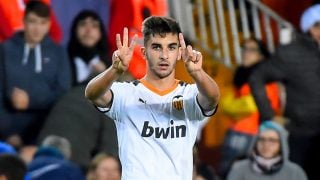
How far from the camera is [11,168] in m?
10.4

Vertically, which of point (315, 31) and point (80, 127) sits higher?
point (315, 31)

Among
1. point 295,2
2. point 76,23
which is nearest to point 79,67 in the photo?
point 76,23

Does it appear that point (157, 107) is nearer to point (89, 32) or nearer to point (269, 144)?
point (269, 144)

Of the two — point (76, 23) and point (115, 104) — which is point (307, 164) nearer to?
point (76, 23)

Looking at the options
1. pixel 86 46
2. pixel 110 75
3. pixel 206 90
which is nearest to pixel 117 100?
pixel 110 75

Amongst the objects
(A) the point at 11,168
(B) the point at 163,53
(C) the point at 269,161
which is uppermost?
(B) the point at 163,53

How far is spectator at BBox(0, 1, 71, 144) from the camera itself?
1287 centimetres

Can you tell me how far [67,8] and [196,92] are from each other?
17.0ft

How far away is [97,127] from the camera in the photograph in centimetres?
1295

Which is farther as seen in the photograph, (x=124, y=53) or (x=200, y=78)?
(x=200, y=78)

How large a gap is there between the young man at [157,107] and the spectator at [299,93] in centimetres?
438

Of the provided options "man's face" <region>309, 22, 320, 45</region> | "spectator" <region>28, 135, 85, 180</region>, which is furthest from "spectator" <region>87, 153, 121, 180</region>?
"man's face" <region>309, 22, 320, 45</region>

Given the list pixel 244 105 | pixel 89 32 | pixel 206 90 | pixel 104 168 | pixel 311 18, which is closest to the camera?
pixel 206 90

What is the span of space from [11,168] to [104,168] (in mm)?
1752
